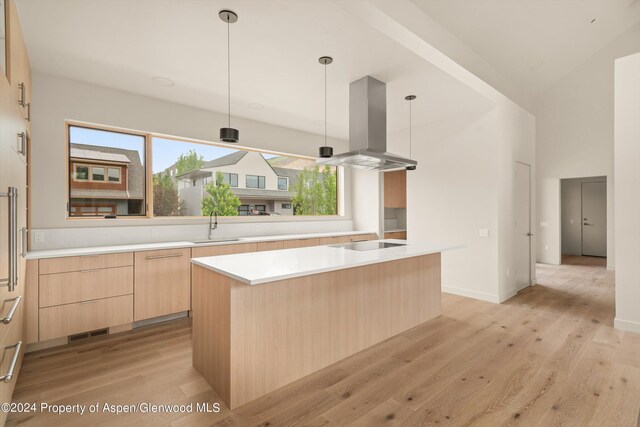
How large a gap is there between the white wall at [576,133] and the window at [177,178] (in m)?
5.78

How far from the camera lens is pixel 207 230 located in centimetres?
440

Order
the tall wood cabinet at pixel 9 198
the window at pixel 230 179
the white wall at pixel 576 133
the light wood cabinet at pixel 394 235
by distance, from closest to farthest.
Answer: the tall wood cabinet at pixel 9 198
the window at pixel 230 179
the white wall at pixel 576 133
the light wood cabinet at pixel 394 235

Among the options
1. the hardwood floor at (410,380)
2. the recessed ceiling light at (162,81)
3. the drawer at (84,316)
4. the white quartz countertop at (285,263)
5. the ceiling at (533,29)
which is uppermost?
the ceiling at (533,29)

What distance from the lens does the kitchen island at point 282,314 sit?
6.62ft

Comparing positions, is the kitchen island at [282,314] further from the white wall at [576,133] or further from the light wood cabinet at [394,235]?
the white wall at [576,133]

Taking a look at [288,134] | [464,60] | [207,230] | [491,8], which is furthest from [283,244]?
[491,8]

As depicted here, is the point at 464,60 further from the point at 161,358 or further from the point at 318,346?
the point at 161,358

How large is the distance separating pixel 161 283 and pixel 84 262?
744 millimetres

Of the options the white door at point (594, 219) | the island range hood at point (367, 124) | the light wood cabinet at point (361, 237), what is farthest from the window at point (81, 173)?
the white door at point (594, 219)

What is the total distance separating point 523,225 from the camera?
5070 mm

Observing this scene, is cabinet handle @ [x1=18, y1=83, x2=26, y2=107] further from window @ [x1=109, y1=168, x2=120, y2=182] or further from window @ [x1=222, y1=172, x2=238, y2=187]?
window @ [x1=222, y1=172, x2=238, y2=187]

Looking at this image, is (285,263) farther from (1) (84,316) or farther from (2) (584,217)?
(2) (584,217)

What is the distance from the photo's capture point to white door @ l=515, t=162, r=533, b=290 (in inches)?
192

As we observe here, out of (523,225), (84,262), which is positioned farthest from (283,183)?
(523,225)
